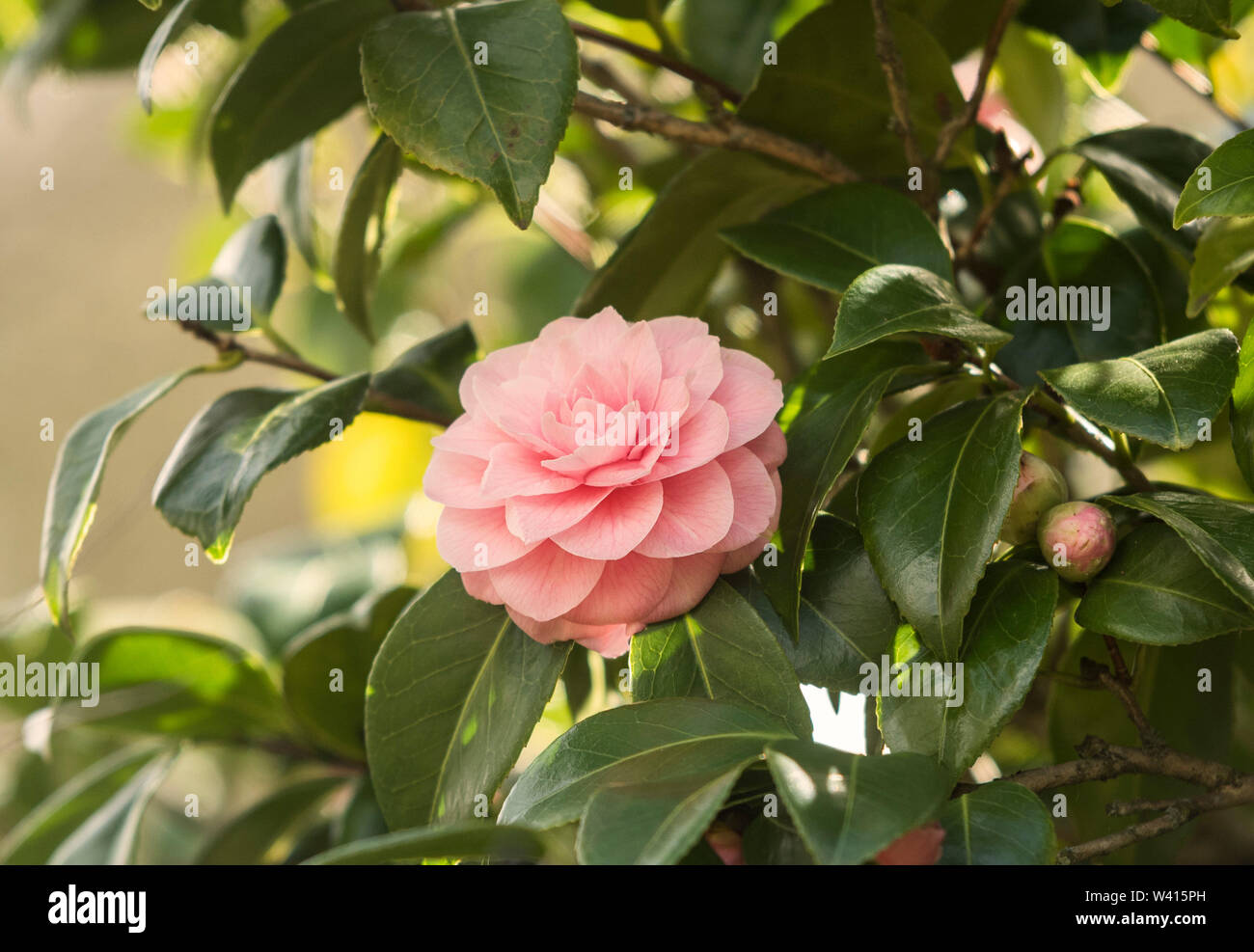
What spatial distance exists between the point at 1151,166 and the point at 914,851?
1.06 ft

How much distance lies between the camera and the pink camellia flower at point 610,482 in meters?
0.35

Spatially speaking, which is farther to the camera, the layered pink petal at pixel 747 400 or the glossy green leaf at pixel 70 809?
the glossy green leaf at pixel 70 809

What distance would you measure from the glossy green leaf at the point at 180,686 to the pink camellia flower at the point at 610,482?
303 mm

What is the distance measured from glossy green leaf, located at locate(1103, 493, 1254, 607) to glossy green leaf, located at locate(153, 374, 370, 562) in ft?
0.98

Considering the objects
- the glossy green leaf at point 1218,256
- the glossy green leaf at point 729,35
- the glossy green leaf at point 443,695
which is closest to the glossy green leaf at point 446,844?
the glossy green leaf at point 443,695

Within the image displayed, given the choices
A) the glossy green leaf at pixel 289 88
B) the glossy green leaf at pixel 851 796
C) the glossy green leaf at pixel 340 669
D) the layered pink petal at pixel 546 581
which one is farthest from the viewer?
the glossy green leaf at pixel 340 669

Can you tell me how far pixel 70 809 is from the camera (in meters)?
0.60

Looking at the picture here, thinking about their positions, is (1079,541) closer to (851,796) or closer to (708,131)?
(851,796)

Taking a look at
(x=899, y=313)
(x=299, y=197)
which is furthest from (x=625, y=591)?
(x=299, y=197)

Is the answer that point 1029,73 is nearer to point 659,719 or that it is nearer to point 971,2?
point 971,2

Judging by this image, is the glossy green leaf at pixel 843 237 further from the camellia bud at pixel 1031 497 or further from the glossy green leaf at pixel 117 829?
the glossy green leaf at pixel 117 829

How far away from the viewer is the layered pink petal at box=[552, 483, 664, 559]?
1.12ft
